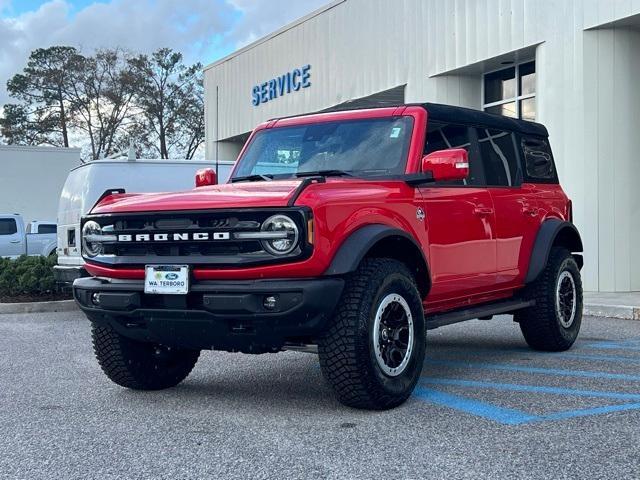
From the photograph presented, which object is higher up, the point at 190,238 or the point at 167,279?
the point at 190,238

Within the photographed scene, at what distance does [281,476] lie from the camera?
392 cm

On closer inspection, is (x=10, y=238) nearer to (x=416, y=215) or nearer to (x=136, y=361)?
(x=136, y=361)

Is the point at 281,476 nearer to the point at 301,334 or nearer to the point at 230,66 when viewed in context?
the point at 301,334

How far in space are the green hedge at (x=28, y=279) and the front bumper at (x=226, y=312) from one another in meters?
8.14

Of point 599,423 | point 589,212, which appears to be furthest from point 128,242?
point 589,212

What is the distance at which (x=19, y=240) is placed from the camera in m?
20.8

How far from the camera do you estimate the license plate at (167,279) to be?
4.96 meters

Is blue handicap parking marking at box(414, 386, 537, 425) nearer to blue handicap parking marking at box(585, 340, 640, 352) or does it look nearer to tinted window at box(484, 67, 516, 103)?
blue handicap parking marking at box(585, 340, 640, 352)

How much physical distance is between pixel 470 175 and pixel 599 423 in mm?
2398

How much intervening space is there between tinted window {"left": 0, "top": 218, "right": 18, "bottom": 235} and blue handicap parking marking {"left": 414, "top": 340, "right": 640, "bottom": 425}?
15.9 meters

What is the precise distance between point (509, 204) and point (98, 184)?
6.34 meters

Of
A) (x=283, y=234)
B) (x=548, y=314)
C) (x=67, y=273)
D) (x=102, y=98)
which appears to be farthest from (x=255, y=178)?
(x=102, y=98)

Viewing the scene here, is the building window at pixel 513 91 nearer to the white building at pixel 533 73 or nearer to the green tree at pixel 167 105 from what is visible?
the white building at pixel 533 73

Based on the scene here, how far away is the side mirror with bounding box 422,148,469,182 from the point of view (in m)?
5.53
